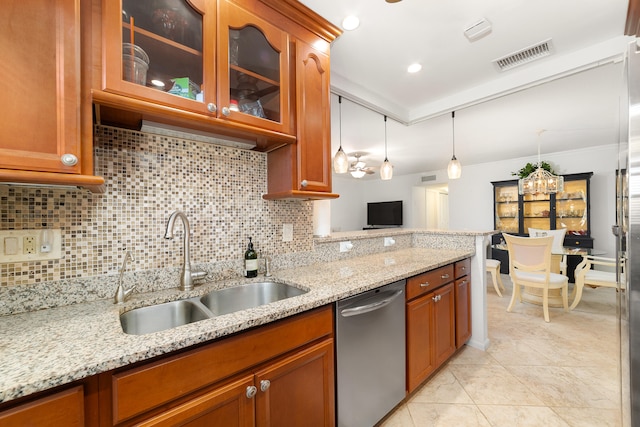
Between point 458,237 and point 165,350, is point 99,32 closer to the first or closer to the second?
point 165,350

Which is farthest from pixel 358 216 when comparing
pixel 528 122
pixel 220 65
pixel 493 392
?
pixel 220 65

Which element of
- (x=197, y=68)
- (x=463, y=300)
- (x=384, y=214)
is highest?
(x=197, y=68)

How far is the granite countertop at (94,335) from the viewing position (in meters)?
0.64

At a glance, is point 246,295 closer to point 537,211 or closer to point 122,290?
point 122,290

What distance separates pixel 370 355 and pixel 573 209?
5.62m

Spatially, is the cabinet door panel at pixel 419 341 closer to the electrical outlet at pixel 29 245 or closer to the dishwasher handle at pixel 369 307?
the dishwasher handle at pixel 369 307

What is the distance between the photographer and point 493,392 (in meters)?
1.86

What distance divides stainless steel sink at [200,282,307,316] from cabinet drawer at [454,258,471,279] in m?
1.49

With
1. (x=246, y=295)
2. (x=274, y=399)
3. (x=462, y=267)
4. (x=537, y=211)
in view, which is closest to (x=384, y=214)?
(x=537, y=211)

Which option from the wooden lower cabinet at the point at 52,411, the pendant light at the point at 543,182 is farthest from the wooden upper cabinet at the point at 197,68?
the pendant light at the point at 543,182

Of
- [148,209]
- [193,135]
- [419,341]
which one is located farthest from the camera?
[419,341]

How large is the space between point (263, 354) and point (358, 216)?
7660mm

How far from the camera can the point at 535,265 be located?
3111mm

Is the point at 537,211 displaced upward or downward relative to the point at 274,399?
upward
